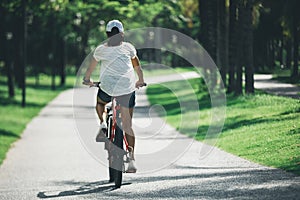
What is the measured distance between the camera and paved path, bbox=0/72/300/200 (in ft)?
35.5

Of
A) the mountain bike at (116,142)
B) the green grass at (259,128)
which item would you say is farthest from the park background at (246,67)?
the mountain bike at (116,142)

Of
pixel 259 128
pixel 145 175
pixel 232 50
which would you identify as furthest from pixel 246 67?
pixel 145 175

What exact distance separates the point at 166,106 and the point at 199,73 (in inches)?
130

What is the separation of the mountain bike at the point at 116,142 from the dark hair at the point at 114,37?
613mm

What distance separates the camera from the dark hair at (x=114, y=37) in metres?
12.2

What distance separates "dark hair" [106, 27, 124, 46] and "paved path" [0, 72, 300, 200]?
1949 millimetres

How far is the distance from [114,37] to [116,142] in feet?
4.65

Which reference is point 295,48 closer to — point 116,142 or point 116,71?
point 116,71

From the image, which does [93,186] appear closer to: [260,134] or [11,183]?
[11,183]

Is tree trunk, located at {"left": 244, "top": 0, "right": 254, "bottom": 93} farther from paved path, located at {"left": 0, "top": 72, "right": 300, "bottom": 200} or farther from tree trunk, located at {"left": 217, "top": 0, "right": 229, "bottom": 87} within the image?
tree trunk, located at {"left": 217, "top": 0, "right": 229, "bottom": 87}

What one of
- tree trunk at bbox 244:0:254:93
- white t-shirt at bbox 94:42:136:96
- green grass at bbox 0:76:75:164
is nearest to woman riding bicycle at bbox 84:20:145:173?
white t-shirt at bbox 94:42:136:96

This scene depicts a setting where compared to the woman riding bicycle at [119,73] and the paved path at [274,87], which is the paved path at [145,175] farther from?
the paved path at [274,87]

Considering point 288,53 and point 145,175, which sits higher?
point 288,53

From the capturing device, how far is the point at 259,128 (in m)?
18.0
